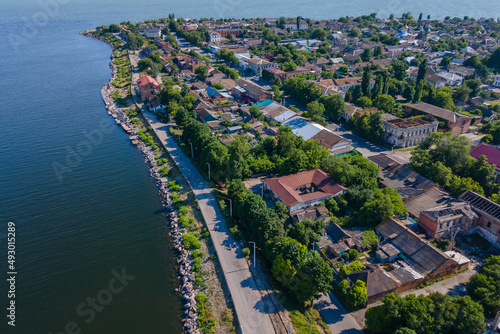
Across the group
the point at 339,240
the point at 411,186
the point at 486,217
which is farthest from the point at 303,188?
the point at 486,217

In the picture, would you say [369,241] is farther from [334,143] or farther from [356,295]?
[334,143]

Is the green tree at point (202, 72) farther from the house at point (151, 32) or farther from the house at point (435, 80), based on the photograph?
the house at point (151, 32)

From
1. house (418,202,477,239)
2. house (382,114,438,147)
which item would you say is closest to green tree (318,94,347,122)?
house (382,114,438,147)

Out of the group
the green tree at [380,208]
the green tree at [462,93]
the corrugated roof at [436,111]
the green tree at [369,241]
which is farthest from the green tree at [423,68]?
the green tree at [369,241]

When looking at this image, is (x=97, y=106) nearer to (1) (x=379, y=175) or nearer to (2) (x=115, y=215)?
(2) (x=115, y=215)

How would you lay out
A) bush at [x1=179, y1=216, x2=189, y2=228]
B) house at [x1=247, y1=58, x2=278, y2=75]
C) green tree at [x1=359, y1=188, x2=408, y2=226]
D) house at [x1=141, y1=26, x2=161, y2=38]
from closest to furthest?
green tree at [x1=359, y1=188, x2=408, y2=226] → bush at [x1=179, y1=216, x2=189, y2=228] → house at [x1=247, y1=58, x2=278, y2=75] → house at [x1=141, y1=26, x2=161, y2=38]

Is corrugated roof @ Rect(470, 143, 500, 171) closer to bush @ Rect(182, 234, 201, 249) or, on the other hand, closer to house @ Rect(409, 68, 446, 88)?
house @ Rect(409, 68, 446, 88)
